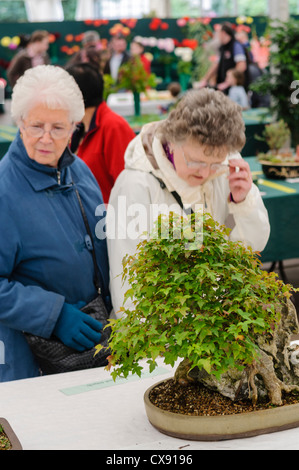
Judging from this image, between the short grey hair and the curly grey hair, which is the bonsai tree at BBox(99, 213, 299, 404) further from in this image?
the short grey hair

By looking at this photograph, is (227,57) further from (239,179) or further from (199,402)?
(199,402)

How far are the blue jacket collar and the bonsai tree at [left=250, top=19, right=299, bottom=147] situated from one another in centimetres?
296

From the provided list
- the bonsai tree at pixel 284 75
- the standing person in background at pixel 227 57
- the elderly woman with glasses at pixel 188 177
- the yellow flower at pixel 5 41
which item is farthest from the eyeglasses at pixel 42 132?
the yellow flower at pixel 5 41

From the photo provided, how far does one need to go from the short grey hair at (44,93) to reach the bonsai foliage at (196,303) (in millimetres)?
730

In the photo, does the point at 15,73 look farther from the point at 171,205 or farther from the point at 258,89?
the point at 171,205

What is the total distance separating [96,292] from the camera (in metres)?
1.93

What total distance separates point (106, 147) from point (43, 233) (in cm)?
112

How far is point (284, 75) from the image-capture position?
15.1 feet

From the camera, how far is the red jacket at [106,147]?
284cm

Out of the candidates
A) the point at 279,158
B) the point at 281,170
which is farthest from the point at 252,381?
the point at 279,158

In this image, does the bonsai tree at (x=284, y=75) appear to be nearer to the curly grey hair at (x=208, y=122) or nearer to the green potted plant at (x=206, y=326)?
the curly grey hair at (x=208, y=122)

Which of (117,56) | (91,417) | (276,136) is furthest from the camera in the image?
(117,56)

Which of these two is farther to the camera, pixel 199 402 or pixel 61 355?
pixel 61 355
